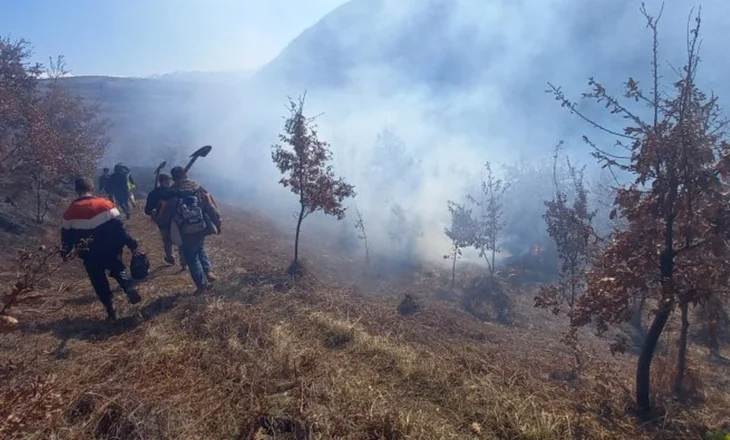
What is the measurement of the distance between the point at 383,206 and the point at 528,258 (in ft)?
27.2

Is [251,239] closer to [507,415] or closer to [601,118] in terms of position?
[507,415]

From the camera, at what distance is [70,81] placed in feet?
192

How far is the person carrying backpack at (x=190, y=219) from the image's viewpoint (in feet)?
21.3

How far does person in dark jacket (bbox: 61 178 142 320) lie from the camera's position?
17.0ft

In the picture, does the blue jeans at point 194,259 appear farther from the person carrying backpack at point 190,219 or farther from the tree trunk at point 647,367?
the tree trunk at point 647,367

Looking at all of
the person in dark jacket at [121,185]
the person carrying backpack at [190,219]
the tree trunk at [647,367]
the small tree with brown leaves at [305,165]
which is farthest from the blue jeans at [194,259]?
the person in dark jacket at [121,185]

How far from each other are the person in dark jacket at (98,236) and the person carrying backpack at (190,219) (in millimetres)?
994

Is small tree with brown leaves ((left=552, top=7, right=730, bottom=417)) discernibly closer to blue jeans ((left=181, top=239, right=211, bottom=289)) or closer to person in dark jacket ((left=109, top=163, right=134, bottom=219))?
blue jeans ((left=181, top=239, right=211, bottom=289))

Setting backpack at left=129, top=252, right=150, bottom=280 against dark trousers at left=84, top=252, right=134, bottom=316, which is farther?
backpack at left=129, top=252, right=150, bottom=280

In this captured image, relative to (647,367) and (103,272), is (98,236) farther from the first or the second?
(647,367)

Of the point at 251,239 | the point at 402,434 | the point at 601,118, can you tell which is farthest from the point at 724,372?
the point at 601,118

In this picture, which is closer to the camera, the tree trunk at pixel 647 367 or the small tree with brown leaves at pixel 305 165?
the tree trunk at pixel 647 367

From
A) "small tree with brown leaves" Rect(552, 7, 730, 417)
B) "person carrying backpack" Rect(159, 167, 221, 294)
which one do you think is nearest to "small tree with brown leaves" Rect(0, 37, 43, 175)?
"person carrying backpack" Rect(159, 167, 221, 294)

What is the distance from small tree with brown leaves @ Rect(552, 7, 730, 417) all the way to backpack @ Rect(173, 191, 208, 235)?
15.0 ft
